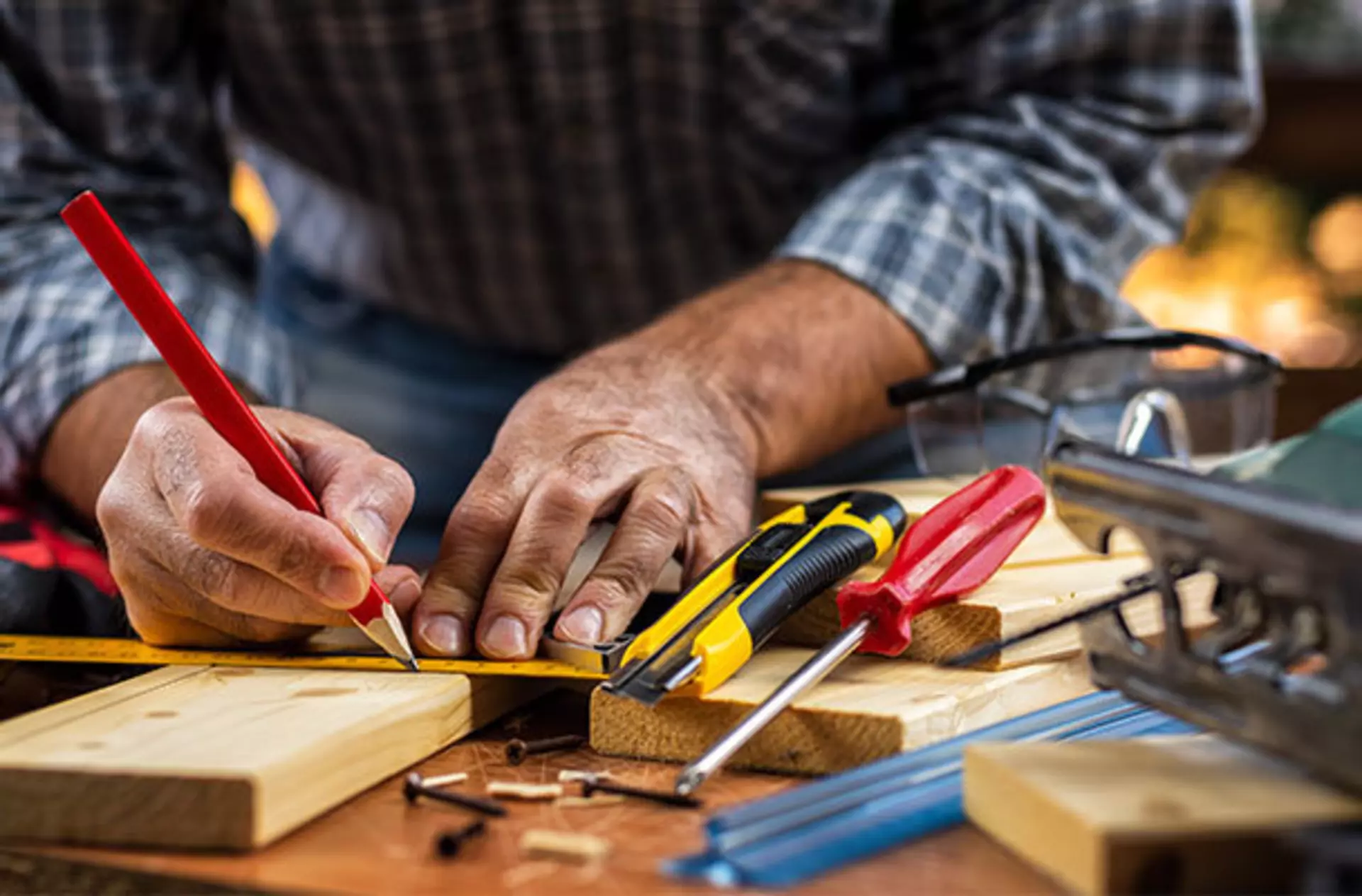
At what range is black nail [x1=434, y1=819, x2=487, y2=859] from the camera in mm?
602

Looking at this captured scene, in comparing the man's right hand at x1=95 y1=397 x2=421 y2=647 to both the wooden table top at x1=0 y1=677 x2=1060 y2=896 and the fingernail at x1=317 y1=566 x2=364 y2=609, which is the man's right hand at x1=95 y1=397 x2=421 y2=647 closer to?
the fingernail at x1=317 y1=566 x2=364 y2=609

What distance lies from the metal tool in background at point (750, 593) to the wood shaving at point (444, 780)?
0.09m

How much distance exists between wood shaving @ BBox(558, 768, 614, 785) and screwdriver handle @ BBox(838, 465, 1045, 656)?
0.17 meters

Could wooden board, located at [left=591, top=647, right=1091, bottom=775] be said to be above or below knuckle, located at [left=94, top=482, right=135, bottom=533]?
below

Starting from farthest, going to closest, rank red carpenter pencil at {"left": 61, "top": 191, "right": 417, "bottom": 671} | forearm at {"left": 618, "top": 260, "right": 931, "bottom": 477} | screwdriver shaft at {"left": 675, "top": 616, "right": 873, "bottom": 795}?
forearm at {"left": 618, "top": 260, "right": 931, "bottom": 477}, red carpenter pencil at {"left": 61, "top": 191, "right": 417, "bottom": 671}, screwdriver shaft at {"left": 675, "top": 616, "right": 873, "bottom": 795}

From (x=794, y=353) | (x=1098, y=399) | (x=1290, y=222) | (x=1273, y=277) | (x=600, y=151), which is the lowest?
(x=1273, y=277)

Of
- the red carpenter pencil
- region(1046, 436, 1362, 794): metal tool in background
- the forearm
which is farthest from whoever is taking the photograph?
the forearm

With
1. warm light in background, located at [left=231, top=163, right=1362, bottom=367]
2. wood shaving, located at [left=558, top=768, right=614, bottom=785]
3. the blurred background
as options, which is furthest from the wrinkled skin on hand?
warm light in background, located at [left=231, top=163, right=1362, bottom=367]

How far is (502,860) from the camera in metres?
0.60

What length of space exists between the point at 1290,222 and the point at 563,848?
10.9 ft

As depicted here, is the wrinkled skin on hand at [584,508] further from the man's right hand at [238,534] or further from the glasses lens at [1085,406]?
the glasses lens at [1085,406]

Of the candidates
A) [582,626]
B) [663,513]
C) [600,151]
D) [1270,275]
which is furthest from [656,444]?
[1270,275]

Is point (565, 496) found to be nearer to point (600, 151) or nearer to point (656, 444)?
point (656, 444)

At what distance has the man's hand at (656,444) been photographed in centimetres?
86
